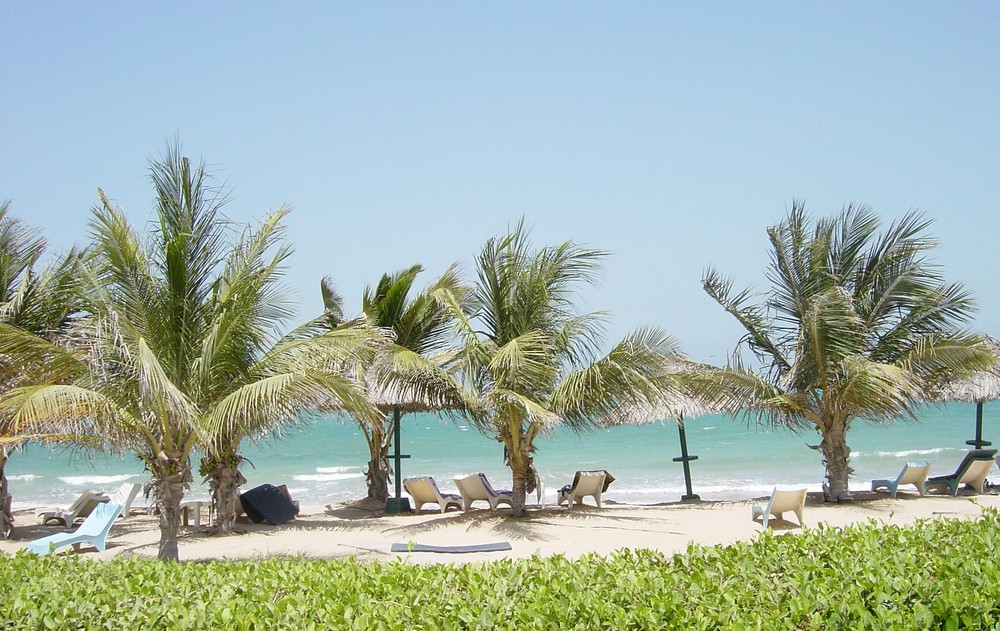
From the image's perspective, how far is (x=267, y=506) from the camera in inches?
473

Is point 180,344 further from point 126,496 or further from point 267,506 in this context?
point 126,496

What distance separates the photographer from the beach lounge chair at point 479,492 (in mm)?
12516

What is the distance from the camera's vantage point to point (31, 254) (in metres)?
10.8

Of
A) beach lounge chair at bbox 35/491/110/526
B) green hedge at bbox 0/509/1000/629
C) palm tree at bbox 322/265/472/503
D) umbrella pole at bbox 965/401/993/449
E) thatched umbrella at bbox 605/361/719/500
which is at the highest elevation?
palm tree at bbox 322/265/472/503

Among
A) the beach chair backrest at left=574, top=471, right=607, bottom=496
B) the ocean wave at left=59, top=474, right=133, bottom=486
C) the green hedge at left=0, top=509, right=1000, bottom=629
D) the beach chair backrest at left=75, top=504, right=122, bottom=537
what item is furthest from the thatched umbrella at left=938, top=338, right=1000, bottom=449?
the ocean wave at left=59, top=474, right=133, bottom=486

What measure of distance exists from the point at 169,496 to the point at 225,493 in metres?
3.86

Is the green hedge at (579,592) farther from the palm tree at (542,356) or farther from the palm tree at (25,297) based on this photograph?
the palm tree at (542,356)

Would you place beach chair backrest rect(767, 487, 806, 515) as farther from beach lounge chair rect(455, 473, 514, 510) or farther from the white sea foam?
the white sea foam

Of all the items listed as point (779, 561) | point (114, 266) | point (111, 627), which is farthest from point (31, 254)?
point (779, 561)

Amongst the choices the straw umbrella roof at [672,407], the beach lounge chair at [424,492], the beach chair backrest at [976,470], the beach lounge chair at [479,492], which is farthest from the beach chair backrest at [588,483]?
the beach chair backrest at [976,470]

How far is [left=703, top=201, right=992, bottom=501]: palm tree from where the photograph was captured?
11875mm

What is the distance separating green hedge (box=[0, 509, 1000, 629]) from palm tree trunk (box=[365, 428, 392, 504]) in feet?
31.6

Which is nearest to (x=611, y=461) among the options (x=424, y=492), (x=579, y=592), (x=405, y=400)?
(x=424, y=492)

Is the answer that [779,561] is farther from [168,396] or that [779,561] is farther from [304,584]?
[168,396]
